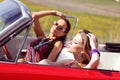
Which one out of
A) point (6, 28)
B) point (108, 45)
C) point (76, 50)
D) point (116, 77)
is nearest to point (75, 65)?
point (76, 50)

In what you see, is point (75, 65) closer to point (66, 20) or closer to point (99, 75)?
point (99, 75)

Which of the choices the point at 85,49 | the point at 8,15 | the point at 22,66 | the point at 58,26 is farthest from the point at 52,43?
the point at 22,66

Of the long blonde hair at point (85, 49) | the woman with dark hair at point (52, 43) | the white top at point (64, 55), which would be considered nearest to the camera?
the long blonde hair at point (85, 49)

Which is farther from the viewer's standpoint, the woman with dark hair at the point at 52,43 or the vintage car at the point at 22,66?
the woman with dark hair at the point at 52,43

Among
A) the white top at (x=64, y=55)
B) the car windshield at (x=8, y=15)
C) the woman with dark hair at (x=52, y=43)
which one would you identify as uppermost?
the car windshield at (x=8, y=15)

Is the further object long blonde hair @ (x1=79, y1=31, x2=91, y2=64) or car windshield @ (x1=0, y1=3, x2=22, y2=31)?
long blonde hair @ (x1=79, y1=31, x2=91, y2=64)

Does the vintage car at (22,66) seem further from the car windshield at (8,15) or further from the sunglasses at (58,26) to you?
the sunglasses at (58,26)

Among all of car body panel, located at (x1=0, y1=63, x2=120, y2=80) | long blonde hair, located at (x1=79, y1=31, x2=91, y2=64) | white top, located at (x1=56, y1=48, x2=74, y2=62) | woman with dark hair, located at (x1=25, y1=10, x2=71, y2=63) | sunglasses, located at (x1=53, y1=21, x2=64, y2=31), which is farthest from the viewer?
white top, located at (x1=56, y1=48, x2=74, y2=62)

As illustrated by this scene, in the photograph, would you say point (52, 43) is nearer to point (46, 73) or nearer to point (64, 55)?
point (64, 55)

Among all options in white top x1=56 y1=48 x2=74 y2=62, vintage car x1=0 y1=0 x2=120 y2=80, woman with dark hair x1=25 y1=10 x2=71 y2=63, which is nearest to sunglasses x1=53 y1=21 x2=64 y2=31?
woman with dark hair x1=25 y1=10 x2=71 y2=63

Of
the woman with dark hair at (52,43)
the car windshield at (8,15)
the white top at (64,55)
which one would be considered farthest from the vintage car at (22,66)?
the white top at (64,55)

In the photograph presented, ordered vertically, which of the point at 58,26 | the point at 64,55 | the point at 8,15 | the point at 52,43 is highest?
the point at 8,15

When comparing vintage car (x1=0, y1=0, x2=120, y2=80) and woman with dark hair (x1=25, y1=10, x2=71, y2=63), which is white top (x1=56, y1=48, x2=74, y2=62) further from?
vintage car (x1=0, y1=0, x2=120, y2=80)

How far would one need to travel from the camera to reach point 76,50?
414 cm
